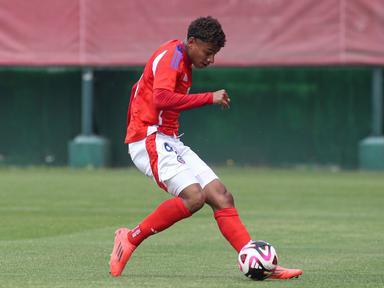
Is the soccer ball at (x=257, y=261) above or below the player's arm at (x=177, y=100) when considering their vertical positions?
below

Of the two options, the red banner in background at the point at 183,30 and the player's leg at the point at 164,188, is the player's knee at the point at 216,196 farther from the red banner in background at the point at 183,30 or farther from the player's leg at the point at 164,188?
the red banner in background at the point at 183,30

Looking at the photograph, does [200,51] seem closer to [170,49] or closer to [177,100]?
[170,49]

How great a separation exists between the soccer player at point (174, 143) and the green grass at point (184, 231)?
0.35 m

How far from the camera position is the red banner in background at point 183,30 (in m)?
24.4

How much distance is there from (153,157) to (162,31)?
1602 cm

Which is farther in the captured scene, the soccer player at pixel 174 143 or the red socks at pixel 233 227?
the red socks at pixel 233 227

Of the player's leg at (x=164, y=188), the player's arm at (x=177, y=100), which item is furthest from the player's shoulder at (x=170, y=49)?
the player's leg at (x=164, y=188)

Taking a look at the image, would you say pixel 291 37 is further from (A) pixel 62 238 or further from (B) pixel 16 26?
(A) pixel 62 238

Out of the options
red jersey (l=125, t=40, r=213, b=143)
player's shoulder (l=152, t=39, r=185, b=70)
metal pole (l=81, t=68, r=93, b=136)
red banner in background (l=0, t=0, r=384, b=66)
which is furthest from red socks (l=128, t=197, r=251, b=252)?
metal pole (l=81, t=68, r=93, b=136)

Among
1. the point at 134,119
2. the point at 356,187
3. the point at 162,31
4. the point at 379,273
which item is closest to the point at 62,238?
the point at 134,119

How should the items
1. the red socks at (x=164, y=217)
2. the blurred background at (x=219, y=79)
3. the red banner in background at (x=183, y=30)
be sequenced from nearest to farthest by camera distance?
the red socks at (x=164, y=217) → the red banner in background at (x=183, y=30) → the blurred background at (x=219, y=79)

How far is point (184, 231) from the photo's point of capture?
13.1 m

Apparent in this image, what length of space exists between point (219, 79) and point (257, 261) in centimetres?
1757

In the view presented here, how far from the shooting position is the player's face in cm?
895
